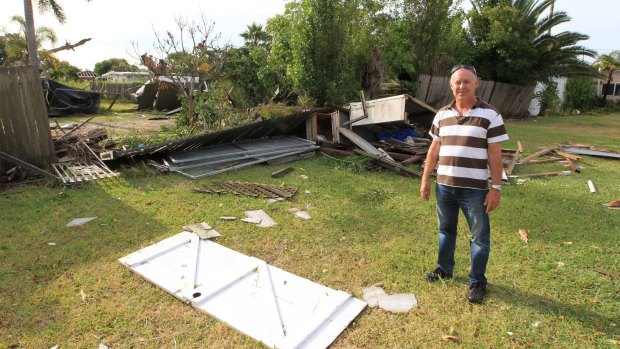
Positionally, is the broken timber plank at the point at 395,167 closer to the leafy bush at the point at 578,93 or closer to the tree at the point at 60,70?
the leafy bush at the point at 578,93

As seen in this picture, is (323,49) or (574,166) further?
(323,49)

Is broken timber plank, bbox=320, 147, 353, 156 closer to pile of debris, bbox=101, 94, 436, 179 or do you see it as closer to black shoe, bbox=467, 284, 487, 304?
pile of debris, bbox=101, 94, 436, 179

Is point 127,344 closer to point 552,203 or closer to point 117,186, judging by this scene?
point 117,186

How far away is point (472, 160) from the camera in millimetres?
2729

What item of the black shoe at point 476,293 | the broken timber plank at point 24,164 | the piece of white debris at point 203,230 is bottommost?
the black shoe at point 476,293

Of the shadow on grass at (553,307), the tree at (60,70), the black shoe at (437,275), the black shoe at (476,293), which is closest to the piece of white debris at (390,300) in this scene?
the black shoe at (437,275)

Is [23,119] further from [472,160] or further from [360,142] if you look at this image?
[472,160]

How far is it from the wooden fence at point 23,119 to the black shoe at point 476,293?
261 inches

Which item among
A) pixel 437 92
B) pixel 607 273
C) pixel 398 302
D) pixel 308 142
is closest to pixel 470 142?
pixel 398 302

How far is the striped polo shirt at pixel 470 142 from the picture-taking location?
2.66 metres

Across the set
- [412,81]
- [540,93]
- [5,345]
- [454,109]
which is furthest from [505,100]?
[5,345]

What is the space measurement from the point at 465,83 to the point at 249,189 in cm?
373

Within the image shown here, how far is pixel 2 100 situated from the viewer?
221 inches

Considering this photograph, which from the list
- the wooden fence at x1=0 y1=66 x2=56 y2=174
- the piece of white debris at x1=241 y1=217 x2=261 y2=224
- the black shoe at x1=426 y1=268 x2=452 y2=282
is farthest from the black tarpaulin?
the black shoe at x1=426 y1=268 x2=452 y2=282
